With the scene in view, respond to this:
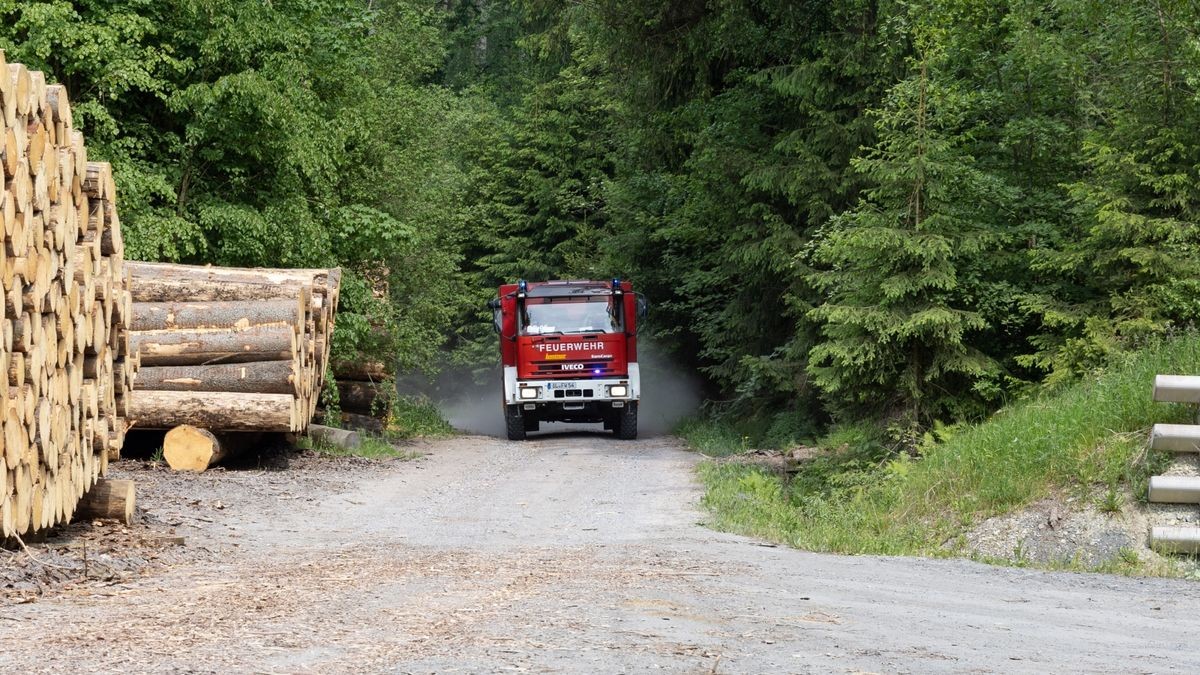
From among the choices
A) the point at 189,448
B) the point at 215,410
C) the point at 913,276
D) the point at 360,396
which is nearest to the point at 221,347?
the point at 215,410

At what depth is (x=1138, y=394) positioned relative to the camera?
1142 centimetres

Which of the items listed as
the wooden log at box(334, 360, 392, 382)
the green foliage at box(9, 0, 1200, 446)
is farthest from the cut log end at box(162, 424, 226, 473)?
the wooden log at box(334, 360, 392, 382)

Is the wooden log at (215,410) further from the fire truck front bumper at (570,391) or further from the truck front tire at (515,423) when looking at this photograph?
the truck front tire at (515,423)

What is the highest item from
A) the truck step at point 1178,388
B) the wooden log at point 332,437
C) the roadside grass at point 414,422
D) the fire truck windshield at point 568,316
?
the fire truck windshield at point 568,316

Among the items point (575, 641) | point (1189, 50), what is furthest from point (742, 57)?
point (575, 641)

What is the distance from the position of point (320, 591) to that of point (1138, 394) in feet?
24.4

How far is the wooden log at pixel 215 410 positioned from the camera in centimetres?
1510

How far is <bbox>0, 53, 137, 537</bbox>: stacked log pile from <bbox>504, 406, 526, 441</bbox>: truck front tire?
47.5 feet

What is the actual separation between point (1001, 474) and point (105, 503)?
7229 mm

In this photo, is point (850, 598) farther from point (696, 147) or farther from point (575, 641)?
point (696, 147)

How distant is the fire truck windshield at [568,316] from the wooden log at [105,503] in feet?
50.6

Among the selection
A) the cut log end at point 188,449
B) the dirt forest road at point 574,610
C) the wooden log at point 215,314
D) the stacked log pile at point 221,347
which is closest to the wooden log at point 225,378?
the stacked log pile at point 221,347

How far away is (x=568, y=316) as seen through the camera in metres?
25.5

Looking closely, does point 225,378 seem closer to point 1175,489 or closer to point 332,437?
point 332,437
